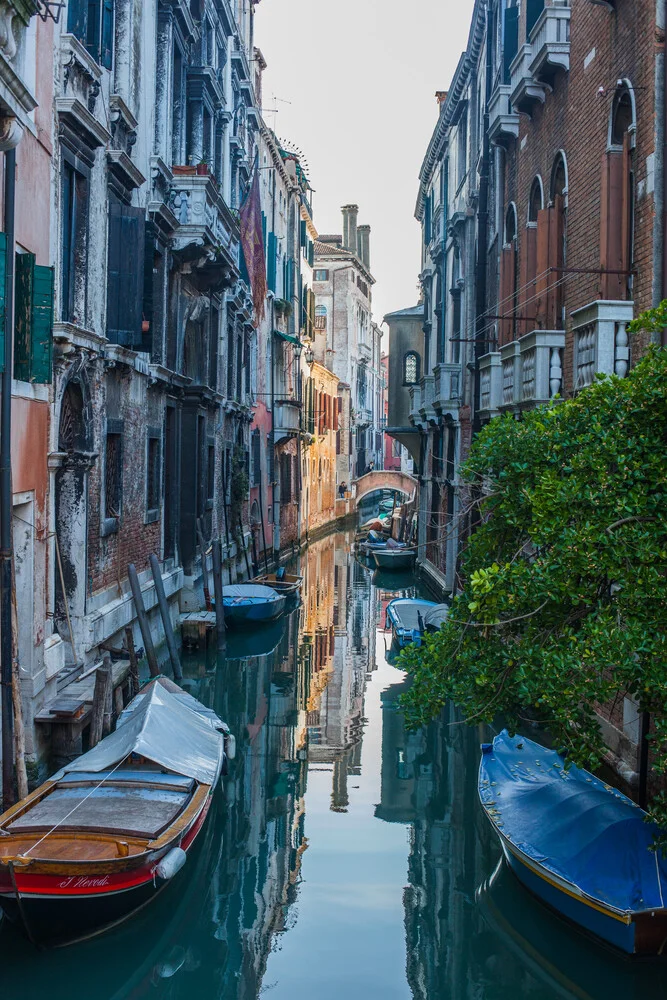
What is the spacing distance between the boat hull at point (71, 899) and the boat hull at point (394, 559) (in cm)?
2208

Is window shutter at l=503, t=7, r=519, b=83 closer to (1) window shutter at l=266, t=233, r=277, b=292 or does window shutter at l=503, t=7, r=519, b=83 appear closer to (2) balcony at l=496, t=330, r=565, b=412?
(2) balcony at l=496, t=330, r=565, b=412

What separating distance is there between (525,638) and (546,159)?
790cm

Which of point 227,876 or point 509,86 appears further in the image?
point 509,86

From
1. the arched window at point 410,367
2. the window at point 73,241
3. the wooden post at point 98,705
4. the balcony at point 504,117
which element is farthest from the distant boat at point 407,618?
the arched window at point 410,367

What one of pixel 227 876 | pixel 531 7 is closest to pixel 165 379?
pixel 531 7

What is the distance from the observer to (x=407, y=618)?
18.3m

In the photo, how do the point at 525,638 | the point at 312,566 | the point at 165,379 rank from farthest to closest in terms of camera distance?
the point at 312,566, the point at 165,379, the point at 525,638

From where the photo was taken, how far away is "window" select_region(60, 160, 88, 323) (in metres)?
10.5

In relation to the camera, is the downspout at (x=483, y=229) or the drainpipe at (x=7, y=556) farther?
the downspout at (x=483, y=229)

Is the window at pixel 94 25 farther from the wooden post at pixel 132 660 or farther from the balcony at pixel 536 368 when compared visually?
the wooden post at pixel 132 660

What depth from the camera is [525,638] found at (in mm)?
Result: 6266

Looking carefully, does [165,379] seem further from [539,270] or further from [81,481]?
[539,270]

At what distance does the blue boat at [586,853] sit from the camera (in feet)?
21.0

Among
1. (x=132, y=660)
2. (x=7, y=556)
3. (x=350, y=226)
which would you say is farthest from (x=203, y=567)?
(x=350, y=226)
